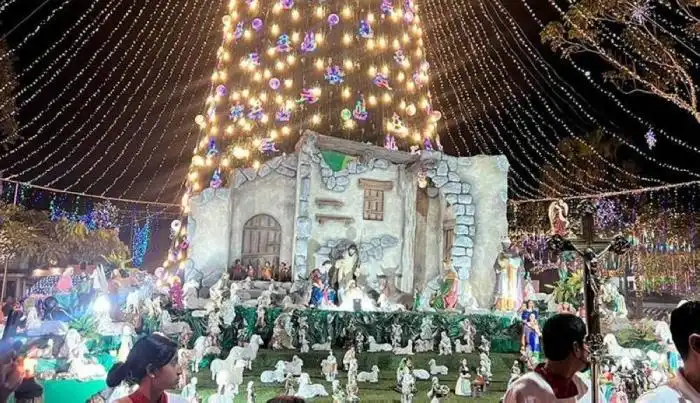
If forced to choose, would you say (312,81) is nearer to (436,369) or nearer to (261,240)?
(261,240)

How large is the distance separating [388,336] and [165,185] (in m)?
21.1

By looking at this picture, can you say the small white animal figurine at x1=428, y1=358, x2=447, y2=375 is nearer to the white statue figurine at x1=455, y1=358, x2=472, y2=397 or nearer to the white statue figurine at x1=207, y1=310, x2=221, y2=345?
the white statue figurine at x1=455, y1=358, x2=472, y2=397

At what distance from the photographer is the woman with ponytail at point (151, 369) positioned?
317cm

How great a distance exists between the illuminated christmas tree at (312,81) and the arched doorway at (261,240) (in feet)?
8.18

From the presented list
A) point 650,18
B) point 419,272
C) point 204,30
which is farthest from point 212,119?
point 650,18

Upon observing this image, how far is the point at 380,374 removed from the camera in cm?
1234

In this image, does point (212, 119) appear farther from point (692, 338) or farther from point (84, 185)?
point (692, 338)

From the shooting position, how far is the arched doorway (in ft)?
65.3

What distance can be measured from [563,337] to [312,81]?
20311 mm

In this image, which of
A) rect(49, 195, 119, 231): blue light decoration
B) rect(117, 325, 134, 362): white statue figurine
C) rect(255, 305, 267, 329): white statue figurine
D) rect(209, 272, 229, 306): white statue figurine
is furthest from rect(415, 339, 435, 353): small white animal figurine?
rect(49, 195, 119, 231): blue light decoration

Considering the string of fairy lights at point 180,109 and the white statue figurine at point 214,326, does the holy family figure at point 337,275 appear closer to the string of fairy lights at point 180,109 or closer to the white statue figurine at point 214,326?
the white statue figurine at point 214,326

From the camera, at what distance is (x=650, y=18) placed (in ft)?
50.4

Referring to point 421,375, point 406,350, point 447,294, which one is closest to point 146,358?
point 421,375

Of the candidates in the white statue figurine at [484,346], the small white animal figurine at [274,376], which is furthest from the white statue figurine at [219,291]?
the white statue figurine at [484,346]
